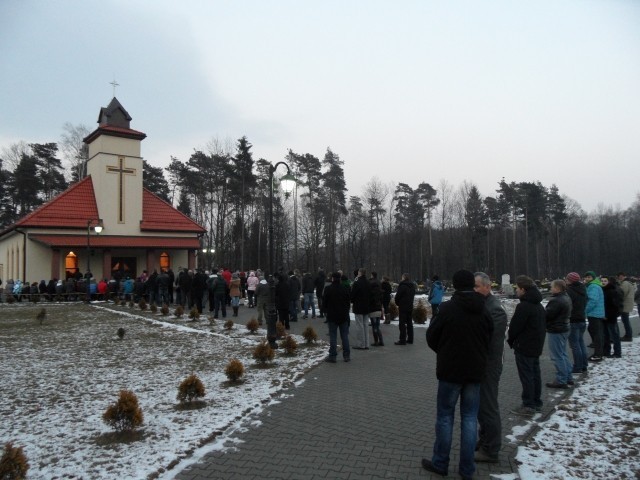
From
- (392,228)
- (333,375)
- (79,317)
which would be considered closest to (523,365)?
(333,375)

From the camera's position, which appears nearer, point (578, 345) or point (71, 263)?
point (578, 345)

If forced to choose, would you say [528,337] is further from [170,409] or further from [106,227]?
[106,227]

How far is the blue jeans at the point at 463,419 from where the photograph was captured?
4152 millimetres

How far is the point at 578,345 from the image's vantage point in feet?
27.8

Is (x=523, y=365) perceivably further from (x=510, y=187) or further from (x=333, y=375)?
(x=510, y=187)

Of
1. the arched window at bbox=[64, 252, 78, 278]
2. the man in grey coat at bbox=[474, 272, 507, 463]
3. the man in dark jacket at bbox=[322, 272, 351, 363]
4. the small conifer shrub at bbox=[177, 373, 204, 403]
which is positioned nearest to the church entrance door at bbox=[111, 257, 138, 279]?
the arched window at bbox=[64, 252, 78, 278]

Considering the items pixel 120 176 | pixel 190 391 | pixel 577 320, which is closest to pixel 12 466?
pixel 190 391

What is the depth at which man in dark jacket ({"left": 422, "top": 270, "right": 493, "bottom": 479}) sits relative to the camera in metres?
4.13

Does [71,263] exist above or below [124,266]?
above

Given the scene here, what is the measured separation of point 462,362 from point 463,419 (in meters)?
0.57

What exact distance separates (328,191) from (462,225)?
920 inches

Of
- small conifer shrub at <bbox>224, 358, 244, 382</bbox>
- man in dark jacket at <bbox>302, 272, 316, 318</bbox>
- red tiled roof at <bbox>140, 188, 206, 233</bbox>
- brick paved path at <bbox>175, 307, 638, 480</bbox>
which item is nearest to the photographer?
brick paved path at <bbox>175, 307, 638, 480</bbox>

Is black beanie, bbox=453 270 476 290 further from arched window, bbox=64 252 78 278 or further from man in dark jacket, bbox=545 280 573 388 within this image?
arched window, bbox=64 252 78 278

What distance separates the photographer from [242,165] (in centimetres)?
4722
